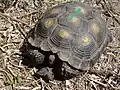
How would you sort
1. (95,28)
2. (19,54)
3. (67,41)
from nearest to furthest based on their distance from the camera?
(67,41) < (95,28) < (19,54)

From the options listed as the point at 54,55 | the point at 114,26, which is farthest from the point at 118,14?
the point at 54,55

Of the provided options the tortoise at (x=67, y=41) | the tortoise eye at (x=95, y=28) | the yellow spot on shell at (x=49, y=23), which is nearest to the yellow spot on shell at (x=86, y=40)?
the tortoise at (x=67, y=41)

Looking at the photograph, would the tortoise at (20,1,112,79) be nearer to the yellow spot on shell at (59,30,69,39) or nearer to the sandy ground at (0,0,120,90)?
the yellow spot on shell at (59,30,69,39)

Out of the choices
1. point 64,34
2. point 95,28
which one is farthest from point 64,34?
point 95,28

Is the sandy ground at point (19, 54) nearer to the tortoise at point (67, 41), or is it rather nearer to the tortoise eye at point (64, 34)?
the tortoise at point (67, 41)

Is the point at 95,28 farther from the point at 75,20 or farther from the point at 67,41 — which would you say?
the point at 67,41

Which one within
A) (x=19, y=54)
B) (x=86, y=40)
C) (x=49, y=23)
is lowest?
(x=19, y=54)

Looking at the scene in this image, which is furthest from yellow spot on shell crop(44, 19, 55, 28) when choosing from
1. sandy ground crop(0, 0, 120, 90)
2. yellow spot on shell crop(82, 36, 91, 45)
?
sandy ground crop(0, 0, 120, 90)
